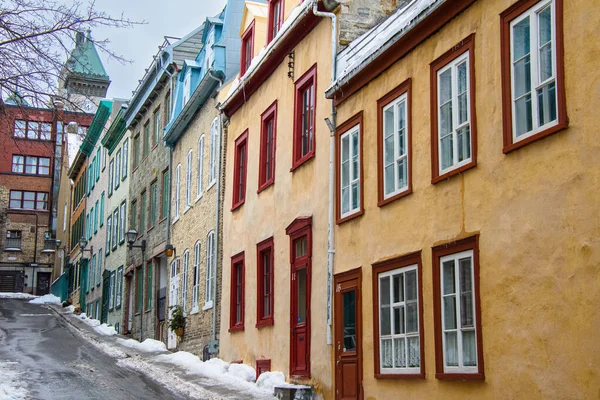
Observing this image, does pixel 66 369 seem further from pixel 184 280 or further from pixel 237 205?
pixel 184 280

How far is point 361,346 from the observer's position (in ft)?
42.9

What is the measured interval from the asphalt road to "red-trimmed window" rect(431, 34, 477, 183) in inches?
255

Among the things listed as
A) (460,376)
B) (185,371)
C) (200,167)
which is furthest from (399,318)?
(200,167)

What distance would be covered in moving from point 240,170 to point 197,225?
141 inches

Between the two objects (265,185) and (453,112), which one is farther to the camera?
(265,185)

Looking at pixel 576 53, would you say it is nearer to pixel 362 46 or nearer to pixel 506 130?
pixel 506 130

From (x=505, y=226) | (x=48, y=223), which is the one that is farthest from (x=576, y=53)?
(x=48, y=223)

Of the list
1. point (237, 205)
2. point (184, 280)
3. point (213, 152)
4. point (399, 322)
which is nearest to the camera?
point (399, 322)

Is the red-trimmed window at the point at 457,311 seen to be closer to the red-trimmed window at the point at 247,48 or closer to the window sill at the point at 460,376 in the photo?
the window sill at the point at 460,376

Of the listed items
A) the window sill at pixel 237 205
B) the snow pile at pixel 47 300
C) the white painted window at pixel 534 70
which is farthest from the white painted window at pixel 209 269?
the snow pile at pixel 47 300

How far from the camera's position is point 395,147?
12.6 metres

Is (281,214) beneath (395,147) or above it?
beneath

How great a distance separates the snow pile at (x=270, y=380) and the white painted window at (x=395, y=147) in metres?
4.78

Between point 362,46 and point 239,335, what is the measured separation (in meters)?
7.72
